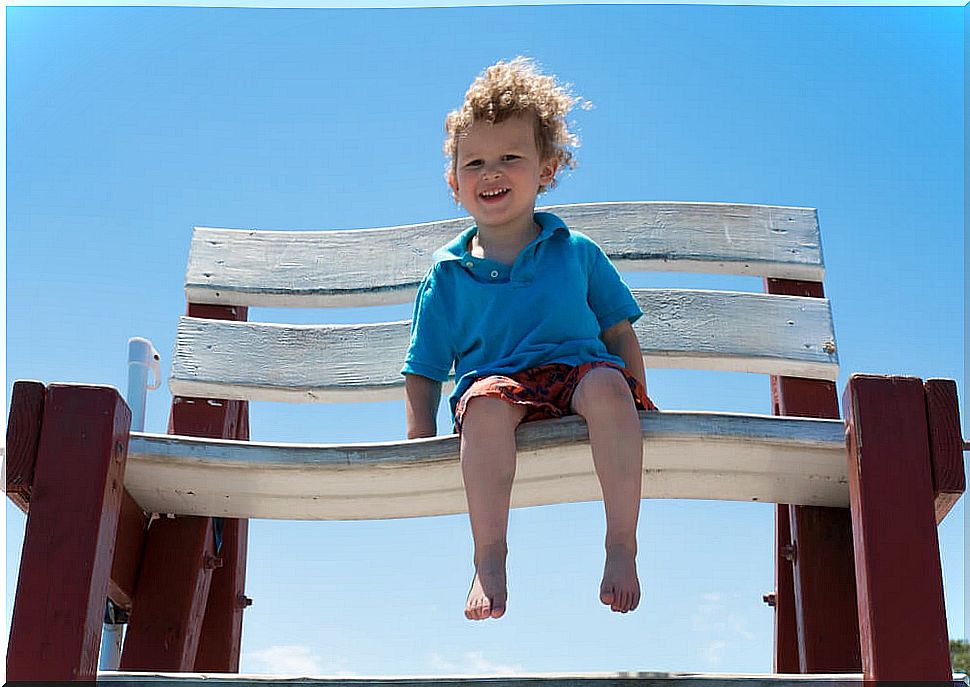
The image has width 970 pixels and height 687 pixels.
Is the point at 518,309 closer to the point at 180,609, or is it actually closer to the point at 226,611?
the point at 180,609

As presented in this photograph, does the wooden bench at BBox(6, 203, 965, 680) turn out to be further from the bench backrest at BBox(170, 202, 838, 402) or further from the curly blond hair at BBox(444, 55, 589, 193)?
the curly blond hair at BBox(444, 55, 589, 193)

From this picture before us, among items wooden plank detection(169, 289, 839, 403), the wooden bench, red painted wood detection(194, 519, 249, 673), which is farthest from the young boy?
red painted wood detection(194, 519, 249, 673)

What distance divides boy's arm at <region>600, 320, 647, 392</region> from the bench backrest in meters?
0.31

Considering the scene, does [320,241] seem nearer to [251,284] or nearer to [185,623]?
[251,284]

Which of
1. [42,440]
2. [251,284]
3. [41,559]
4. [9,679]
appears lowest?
[9,679]

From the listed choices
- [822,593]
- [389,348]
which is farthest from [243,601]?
[822,593]

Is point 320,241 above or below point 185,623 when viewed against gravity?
above

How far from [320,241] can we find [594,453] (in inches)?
52.7

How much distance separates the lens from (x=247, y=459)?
6.21ft

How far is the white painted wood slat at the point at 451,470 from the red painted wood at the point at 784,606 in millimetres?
307

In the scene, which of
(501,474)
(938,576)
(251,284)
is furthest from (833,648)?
(251,284)

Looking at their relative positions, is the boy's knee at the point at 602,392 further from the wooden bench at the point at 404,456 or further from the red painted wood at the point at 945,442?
the red painted wood at the point at 945,442

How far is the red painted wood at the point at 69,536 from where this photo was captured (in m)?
1.55

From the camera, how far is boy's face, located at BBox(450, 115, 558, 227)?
224 centimetres
